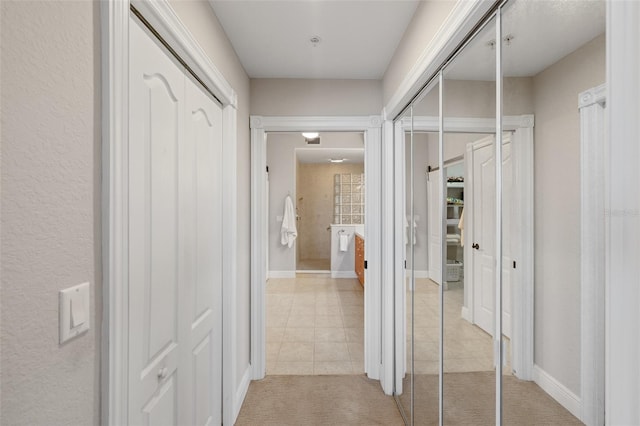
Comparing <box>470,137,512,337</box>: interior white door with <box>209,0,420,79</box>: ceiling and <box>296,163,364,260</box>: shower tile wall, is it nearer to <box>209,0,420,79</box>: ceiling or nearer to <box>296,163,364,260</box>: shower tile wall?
<box>209,0,420,79</box>: ceiling

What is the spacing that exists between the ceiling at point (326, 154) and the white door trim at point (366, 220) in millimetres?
3651

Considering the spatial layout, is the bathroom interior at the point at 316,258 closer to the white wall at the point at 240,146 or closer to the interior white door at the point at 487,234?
the white wall at the point at 240,146

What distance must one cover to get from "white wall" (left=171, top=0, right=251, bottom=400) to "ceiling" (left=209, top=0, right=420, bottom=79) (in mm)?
98

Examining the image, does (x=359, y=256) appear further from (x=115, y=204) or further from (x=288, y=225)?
(x=115, y=204)

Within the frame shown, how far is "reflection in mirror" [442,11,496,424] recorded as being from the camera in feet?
3.74

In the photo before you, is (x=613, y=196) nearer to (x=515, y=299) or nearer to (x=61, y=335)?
(x=515, y=299)

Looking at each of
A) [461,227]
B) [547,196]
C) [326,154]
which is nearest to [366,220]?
[461,227]

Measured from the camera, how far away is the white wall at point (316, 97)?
2662 millimetres

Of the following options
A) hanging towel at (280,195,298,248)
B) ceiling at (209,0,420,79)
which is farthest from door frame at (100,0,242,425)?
hanging towel at (280,195,298,248)

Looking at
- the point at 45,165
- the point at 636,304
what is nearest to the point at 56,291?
the point at 45,165

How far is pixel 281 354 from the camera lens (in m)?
3.08

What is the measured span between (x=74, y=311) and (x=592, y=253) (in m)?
1.15

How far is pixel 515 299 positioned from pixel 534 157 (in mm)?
428

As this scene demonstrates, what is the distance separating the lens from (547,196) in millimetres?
851
